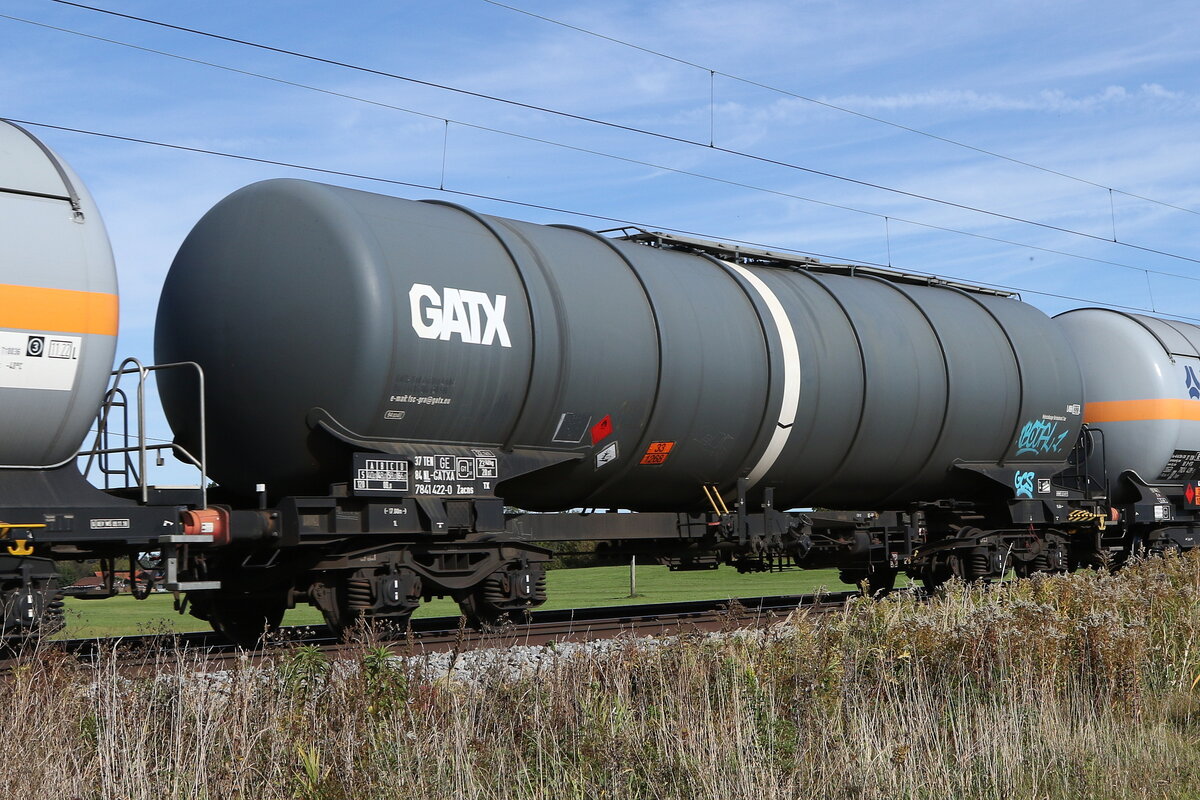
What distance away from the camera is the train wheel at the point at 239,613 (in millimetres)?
11680

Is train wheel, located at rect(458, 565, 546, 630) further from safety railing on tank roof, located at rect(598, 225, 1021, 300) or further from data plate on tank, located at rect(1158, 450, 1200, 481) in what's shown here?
data plate on tank, located at rect(1158, 450, 1200, 481)

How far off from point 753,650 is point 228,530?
446 cm

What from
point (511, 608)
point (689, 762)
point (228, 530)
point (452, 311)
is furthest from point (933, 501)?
point (689, 762)

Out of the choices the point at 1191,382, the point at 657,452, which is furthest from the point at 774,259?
the point at 1191,382

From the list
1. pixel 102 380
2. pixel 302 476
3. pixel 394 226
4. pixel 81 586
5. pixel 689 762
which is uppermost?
pixel 394 226

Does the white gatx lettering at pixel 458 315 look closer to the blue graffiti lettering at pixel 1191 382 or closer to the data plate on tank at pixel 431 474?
the data plate on tank at pixel 431 474

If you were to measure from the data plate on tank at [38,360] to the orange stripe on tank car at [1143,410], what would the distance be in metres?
15.3

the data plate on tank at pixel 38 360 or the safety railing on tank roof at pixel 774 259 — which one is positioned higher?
the safety railing on tank roof at pixel 774 259

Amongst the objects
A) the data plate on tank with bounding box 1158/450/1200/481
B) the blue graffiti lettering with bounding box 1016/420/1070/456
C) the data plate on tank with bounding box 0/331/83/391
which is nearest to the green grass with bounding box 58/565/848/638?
the blue graffiti lettering with bounding box 1016/420/1070/456

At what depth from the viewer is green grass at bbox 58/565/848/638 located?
1806cm

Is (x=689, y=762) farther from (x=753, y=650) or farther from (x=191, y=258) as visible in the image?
(x=191, y=258)

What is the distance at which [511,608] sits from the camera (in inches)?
448

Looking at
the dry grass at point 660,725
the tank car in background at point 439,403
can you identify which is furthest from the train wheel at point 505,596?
the dry grass at point 660,725

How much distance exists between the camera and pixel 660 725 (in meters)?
6.50
